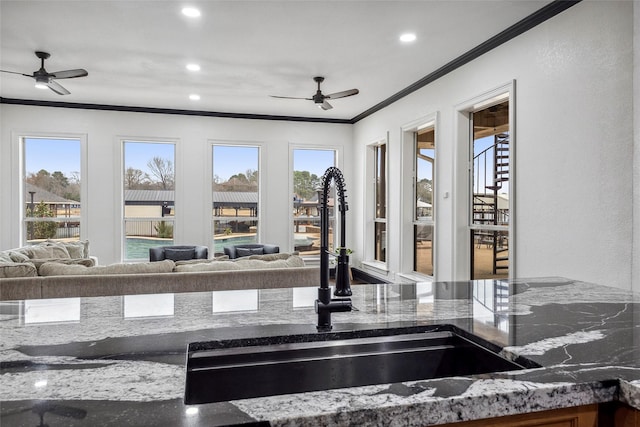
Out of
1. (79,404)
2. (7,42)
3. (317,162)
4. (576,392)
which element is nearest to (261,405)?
(79,404)

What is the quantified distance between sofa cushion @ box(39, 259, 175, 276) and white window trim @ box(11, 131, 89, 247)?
3792mm

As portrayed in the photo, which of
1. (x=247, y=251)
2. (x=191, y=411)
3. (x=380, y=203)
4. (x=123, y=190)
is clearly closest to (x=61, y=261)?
(x=247, y=251)

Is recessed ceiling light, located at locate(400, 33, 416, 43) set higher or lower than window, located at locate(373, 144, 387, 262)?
higher

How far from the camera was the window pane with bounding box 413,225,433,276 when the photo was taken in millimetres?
5609

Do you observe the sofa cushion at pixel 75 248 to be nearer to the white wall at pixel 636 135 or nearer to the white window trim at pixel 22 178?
the white window trim at pixel 22 178

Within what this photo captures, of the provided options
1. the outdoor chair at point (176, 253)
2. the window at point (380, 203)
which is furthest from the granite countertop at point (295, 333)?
the window at point (380, 203)

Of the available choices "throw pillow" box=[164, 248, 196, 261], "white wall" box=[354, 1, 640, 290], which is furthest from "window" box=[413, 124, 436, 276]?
"throw pillow" box=[164, 248, 196, 261]

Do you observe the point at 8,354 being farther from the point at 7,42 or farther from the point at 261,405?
the point at 7,42

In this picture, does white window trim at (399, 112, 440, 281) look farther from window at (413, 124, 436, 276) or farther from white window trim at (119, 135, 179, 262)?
white window trim at (119, 135, 179, 262)

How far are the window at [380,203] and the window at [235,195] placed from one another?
2093mm

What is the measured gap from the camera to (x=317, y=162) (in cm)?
779

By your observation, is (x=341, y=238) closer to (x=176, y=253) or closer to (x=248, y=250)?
(x=248, y=250)

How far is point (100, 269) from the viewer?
3.22m

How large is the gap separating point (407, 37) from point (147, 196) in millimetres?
4982
